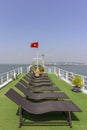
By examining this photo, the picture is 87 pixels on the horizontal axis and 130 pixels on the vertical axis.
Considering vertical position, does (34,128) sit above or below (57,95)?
below

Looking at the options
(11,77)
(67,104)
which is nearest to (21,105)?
(67,104)

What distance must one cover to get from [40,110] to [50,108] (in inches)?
7.6

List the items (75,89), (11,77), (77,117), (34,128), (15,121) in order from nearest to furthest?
(34,128) < (15,121) < (77,117) < (75,89) < (11,77)

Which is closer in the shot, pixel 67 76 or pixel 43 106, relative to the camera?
pixel 43 106

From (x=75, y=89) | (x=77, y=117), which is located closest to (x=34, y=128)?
(x=77, y=117)

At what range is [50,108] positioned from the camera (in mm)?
3605

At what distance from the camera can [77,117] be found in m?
4.04

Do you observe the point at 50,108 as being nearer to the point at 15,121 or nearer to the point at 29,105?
the point at 29,105

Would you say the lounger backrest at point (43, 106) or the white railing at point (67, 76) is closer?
the lounger backrest at point (43, 106)

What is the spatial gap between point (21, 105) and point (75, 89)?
4017 millimetres

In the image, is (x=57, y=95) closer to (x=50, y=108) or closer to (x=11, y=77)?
(x=50, y=108)

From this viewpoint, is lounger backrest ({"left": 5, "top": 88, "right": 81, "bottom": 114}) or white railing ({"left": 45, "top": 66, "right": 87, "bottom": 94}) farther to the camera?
white railing ({"left": 45, "top": 66, "right": 87, "bottom": 94})

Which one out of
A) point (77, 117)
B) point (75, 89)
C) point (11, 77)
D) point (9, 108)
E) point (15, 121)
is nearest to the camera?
point (15, 121)

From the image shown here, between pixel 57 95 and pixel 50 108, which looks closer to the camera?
pixel 50 108
